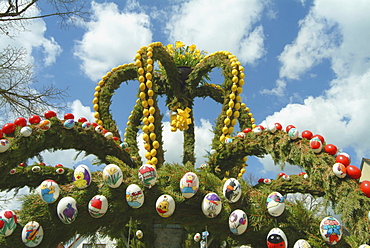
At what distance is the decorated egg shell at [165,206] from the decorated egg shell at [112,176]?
1.39 ft

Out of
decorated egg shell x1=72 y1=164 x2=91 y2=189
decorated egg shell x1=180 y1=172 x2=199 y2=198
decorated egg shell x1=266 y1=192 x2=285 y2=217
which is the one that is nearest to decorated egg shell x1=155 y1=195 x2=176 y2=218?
decorated egg shell x1=180 y1=172 x2=199 y2=198

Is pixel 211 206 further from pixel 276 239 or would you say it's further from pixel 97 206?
pixel 97 206

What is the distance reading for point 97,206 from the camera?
279 centimetres

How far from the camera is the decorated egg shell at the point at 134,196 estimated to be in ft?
9.41

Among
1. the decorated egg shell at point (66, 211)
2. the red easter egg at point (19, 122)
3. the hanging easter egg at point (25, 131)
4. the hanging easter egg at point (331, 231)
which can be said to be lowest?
the hanging easter egg at point (331, 231)

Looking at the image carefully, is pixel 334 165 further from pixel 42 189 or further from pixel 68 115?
pixel 68 115

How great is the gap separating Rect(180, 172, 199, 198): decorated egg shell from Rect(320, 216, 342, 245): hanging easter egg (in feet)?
3.86

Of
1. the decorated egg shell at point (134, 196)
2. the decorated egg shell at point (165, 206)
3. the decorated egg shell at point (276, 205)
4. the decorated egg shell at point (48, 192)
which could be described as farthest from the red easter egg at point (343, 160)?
the decorated egg shell at point (48, 192)

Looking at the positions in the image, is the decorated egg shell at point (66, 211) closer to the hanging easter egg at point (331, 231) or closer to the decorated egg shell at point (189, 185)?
the decorated egg shell at point (189, 185)

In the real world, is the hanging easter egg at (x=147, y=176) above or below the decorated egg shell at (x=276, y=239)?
above

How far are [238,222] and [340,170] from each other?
1.32 m

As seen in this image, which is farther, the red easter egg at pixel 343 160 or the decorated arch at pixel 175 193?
the red easter egg at pixel 343 160

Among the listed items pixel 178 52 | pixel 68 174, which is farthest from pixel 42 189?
pixel 178 52

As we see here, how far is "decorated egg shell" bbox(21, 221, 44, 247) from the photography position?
2.72 metres
